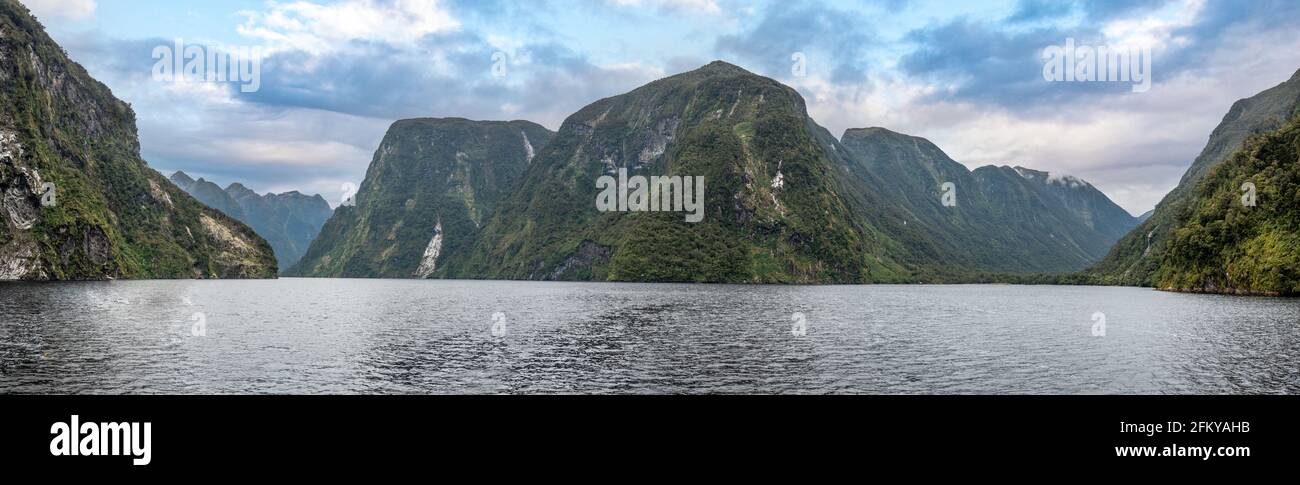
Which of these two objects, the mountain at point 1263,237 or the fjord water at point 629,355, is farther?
the mountain at point 1263,237

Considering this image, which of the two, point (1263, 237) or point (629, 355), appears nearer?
point (629, 355)

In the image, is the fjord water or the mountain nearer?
the fjord water

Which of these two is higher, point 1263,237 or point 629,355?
point 1263,237

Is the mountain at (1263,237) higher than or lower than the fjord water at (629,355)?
higher

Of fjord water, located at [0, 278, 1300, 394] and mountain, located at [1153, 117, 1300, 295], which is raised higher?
mountain, located at [1153, 117, 1300, 295]
